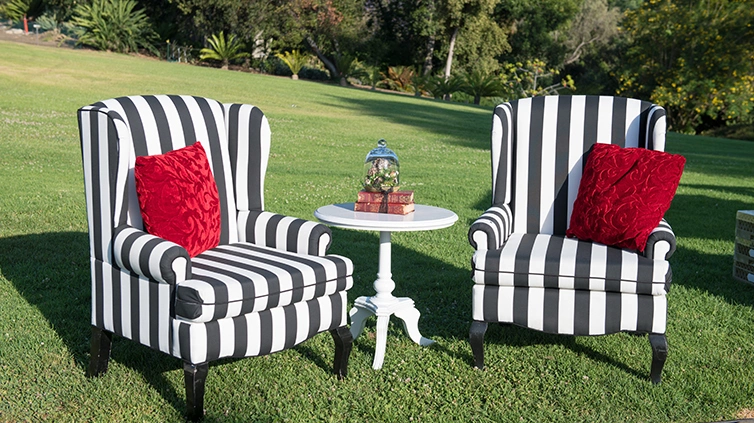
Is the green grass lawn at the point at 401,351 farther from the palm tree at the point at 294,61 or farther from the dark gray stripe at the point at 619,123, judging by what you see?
the palm tree at the point at 294,61

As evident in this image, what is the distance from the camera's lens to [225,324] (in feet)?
11.0

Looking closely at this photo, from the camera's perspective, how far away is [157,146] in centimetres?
398

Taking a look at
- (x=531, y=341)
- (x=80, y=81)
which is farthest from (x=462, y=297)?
(x=80, y=81)

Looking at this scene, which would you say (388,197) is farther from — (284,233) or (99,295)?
(99,295)

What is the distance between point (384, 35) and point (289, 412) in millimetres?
26666

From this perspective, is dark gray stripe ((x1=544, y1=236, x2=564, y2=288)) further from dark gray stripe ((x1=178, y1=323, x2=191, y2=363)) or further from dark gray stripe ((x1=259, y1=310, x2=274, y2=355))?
dark gray stripe ((x1=178, y1=323, x2=191, y2=363))

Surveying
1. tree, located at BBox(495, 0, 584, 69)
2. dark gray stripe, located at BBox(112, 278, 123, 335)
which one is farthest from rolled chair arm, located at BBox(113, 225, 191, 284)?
tree, located at BBox(495, 0, 584, 69)

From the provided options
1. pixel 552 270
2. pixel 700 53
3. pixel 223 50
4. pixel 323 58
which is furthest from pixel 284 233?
pixel 323 58

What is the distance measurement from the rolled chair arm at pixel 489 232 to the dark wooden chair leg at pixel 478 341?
1.30 feet

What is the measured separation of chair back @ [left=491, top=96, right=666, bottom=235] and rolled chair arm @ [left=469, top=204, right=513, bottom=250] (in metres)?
0.42

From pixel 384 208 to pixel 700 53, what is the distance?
21404mm

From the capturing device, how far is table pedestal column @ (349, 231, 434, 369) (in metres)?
4.12

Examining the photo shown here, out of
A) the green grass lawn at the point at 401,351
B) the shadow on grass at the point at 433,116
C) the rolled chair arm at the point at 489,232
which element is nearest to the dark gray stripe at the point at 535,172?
the rolled chair arm at the point at 489,232

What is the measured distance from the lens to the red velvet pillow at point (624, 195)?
415cm
